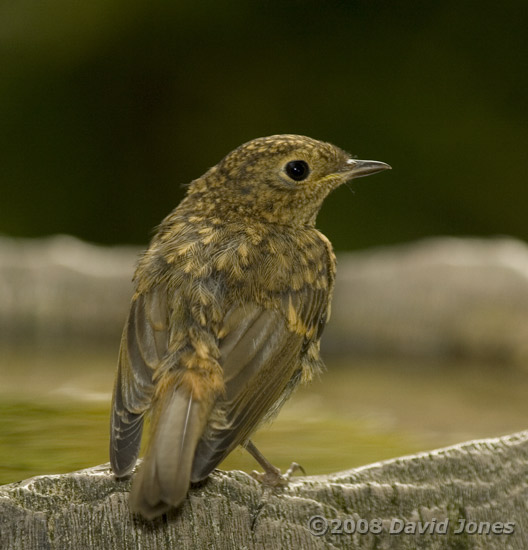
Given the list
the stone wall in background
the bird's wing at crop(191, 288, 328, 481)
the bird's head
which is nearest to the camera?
the bird's wing at crop(191, 288, 328, 481)

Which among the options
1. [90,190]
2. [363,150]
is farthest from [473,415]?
[90,190]

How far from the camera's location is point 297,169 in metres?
3.30

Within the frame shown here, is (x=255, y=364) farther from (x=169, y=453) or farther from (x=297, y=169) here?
(x=297, y=169)

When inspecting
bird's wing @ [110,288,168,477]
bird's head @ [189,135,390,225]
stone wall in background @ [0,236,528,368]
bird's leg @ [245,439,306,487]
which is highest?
bird's head @ [189,135,390,225]

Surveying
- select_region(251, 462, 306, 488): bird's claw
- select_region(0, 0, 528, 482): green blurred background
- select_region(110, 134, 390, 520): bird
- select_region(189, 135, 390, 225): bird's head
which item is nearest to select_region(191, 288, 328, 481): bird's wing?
select_region(110, 134, 390, 520): bird

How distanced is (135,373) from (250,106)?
5429 millimetres

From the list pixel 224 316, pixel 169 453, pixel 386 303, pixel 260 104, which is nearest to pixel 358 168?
pixel 224 316

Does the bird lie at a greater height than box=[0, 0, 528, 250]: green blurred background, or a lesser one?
greater

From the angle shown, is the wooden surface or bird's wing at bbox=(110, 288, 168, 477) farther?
bird's wing at bbox=(110, 288, 168, 477)

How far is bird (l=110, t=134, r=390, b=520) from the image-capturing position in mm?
2475

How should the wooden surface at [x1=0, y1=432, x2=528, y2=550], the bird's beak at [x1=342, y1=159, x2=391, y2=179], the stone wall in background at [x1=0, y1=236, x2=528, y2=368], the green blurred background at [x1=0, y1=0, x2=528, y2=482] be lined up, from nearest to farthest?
the wooden surface at [x1=0, y1=432, x2=528, y2=550] < the bird's beak at [x1=342, y1=159, x2=391, y2=179] < the stone wall in background at [x1=0, y1=236, x2=528, y2=368] < the green blurred background at [x1=0, y1=0, x2=528, y2=482]

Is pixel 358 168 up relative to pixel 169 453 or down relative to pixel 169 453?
up

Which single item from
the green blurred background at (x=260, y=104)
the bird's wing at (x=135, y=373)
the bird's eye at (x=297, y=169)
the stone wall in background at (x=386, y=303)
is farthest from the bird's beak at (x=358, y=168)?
the green blurred background at (x=260, y=104)

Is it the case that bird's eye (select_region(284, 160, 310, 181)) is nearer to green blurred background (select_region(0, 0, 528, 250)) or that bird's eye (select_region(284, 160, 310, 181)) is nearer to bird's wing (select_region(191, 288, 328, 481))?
bird's wing (select_region(191, 288, 328, 481))
